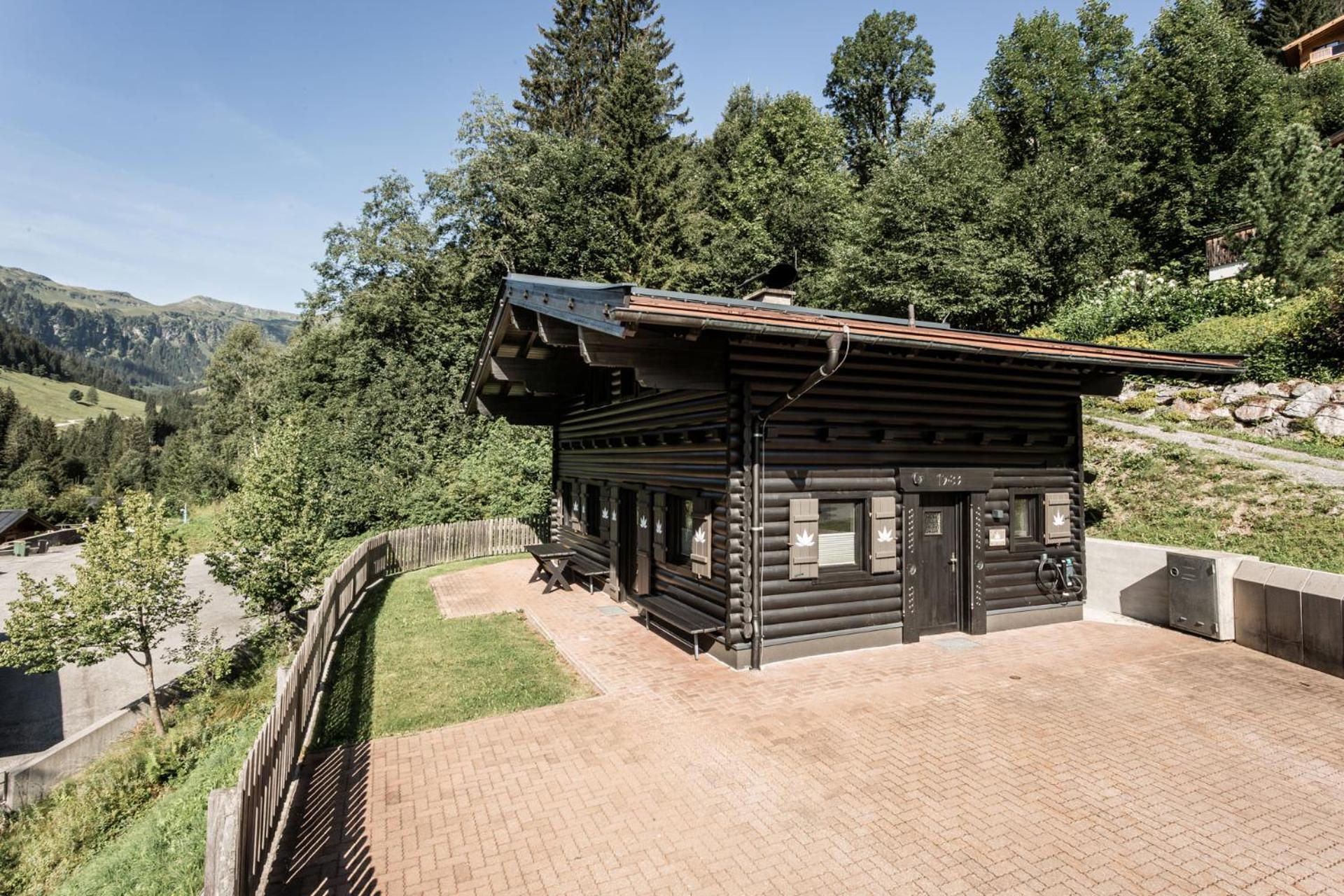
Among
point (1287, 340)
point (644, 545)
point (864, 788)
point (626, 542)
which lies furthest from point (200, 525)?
point (1287, 340)

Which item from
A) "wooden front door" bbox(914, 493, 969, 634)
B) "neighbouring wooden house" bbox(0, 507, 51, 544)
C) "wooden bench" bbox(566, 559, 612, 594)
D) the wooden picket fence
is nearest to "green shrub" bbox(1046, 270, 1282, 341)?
"wooden front door" bbox(914, 493, 969, 634)

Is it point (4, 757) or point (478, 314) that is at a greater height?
point (478, 314)

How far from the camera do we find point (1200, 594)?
29.2ft

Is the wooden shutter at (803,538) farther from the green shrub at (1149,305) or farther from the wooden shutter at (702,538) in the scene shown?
the green shrub at (1149,305)

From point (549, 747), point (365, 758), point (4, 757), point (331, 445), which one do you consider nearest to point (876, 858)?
point (549, 747)

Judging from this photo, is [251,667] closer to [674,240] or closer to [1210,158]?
[674,240]

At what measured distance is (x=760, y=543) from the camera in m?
7.93

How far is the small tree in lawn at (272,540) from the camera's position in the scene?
11.7 m

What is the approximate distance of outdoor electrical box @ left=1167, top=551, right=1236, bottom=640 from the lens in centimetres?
869

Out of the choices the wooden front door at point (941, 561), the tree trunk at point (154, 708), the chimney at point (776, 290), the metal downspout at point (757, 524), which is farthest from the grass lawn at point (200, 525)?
Result: the wooden front door at point (941, 561)

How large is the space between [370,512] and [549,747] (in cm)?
2098

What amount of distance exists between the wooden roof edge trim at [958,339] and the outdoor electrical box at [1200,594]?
9.24ft

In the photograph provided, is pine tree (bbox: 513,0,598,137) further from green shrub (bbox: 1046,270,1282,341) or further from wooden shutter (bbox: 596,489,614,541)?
wooden shutter (bbox: 596,489,614,541)

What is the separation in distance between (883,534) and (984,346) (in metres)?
2.74
